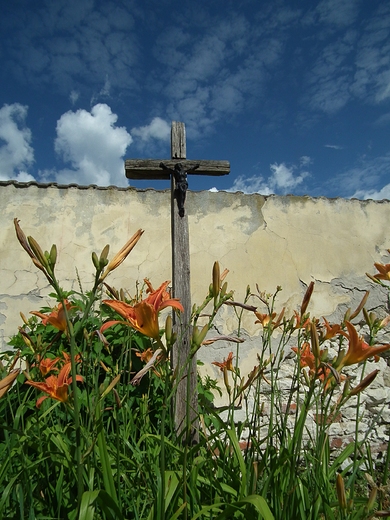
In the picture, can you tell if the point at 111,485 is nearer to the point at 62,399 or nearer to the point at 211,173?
the point at 62,399

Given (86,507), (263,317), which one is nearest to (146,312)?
(86,507)

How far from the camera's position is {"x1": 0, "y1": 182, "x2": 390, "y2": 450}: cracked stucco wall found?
3332mm

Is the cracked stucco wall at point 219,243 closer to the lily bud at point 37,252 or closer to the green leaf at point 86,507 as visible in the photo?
the green leaf at point 86,507

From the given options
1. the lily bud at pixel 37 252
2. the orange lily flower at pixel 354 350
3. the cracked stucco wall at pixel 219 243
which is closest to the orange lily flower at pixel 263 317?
the orange lily flower at pixel 354 350

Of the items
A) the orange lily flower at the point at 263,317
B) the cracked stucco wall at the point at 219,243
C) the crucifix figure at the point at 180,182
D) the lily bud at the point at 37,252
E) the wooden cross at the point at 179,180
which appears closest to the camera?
the lily bud at the point at 37,252

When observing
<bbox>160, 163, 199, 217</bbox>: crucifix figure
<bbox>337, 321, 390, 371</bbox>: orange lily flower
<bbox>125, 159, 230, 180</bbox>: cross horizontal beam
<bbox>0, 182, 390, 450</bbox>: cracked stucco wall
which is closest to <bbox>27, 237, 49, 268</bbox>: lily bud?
<bbox>337, 321, 390, 371</bbox>: orange lily flower

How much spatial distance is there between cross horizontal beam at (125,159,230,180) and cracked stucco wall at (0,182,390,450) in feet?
4.74

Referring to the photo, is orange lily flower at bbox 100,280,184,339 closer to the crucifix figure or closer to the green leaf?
the green leaf

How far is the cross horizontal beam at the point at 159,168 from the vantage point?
2078 millimetres

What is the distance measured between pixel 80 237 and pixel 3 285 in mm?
798

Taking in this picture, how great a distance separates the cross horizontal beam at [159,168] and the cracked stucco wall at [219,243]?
56.9 inches

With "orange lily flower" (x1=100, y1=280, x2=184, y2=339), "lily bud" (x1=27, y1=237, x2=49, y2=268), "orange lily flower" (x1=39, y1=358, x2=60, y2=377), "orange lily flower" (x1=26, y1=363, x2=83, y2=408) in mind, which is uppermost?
"lily bud" (x1=27, y1=237, x2=49, y2=268)

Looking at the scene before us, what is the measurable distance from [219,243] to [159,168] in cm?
170

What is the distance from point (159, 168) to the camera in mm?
2098
